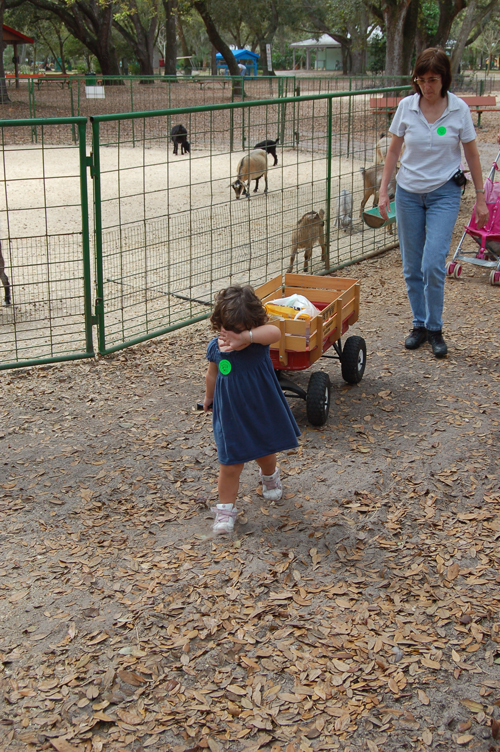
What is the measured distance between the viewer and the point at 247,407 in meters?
3.60

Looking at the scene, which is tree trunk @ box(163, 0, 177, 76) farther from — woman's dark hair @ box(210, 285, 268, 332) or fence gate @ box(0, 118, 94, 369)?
woman's dark hair @ box(210, 285, 268, 332)

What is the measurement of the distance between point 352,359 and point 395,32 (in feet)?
69.0

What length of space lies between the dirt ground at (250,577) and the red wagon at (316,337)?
7.8 inches

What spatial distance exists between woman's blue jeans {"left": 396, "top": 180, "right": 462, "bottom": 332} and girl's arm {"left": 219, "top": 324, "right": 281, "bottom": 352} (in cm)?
246

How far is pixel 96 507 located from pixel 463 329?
3.84 metres

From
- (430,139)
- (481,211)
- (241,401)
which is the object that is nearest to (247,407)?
(241,401)

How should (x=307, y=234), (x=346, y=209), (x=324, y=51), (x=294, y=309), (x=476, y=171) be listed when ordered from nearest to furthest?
(x=294, y=309) → (x=476, y=171) → (x=307, y=234) → (x=346, y=209) → (x=324, y=51)

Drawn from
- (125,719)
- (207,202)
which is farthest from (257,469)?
(207,202)

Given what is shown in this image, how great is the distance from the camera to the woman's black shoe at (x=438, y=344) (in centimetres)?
581

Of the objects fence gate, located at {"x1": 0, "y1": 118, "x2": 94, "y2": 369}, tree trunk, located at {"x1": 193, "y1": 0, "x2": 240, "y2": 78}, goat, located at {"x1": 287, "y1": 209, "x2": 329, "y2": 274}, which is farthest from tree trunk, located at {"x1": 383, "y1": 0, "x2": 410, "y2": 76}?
goat, located at {"x1": 287, "y1": 209, "x2": 329, "y2": 274}

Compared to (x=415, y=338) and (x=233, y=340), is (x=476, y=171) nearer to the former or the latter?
(x=415, y=338)

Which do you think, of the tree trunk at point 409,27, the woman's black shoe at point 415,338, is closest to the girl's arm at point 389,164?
the woman's black shoe at point 415,338

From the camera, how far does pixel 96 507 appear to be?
393cm

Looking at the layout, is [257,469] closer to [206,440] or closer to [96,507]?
[206,440]
